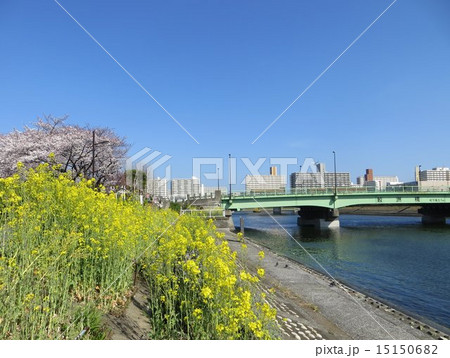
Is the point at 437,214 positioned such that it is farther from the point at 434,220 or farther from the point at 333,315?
the point at 333,315

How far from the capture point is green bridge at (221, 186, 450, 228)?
3303cm

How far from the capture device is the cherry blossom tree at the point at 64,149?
80.0ft

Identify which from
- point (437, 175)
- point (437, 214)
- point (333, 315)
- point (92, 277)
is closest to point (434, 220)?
point (437, 214)

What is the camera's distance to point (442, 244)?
22.9 meters

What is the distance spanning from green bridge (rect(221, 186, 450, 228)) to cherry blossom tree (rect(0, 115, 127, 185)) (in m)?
13.0

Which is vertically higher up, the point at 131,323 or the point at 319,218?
the point at 131,323

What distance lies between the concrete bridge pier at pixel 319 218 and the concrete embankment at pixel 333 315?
29106 millimetres

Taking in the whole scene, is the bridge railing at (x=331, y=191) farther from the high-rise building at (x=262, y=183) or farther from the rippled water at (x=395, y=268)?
the rippled water at (x=395, y=268)

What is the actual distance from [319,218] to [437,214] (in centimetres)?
1755

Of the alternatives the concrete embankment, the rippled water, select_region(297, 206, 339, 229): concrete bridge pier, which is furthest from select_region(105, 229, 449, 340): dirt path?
select_region(297, 206, 339, 229): concrete bridge pier

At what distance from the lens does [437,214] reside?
41.8 m

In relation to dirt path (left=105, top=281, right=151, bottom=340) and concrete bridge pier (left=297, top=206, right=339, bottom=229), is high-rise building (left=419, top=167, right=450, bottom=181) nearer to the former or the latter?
concrete bridge pier (left=297, top=206, right=339, bottom=229)

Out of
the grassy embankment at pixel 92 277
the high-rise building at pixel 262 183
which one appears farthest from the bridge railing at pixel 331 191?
the grassy embankment at pixel 92 277
